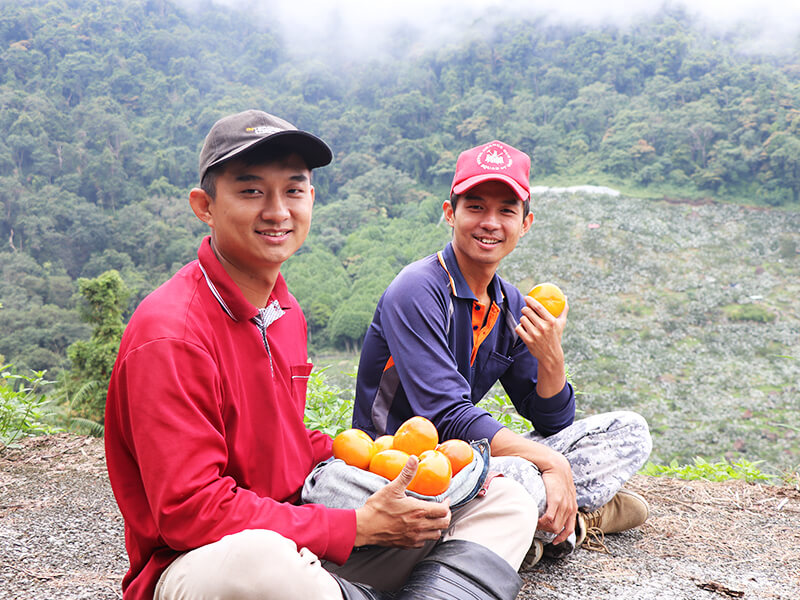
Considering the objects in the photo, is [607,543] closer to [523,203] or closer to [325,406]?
[523,203]

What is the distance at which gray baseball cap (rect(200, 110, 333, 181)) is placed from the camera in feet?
5.56

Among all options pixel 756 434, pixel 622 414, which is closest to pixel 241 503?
pixel 622 414

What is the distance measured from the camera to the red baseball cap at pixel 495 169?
2561 mm

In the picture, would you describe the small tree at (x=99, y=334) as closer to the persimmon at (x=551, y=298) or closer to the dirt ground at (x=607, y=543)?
the dirt ground at (x=607, y=543)

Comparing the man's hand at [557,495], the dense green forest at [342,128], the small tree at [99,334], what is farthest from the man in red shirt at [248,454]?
the dense green forest at [342,128]

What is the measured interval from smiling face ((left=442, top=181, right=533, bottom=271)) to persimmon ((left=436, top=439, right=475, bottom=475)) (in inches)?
35.8

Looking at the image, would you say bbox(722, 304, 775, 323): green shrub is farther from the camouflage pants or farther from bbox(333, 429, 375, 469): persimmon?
bbox(333, 429, 375, 469): persimmon

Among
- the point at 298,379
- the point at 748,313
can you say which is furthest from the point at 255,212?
the point at 748,313

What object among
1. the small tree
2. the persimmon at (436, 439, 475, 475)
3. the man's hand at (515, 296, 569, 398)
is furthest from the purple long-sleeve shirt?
the small tree

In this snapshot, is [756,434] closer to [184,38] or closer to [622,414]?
[622,414]

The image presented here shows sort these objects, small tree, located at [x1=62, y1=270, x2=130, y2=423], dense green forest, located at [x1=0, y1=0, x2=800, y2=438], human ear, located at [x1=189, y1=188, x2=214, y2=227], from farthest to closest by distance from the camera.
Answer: dense green forest, located at [x1=0, y1=0, x2=800, y2=438]
small tree, located at [x1=62, y1=270, x2=130, y2=423]
human ear, located at [x1=189, y1=188, x2=214, y2=227]

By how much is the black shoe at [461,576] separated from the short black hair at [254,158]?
3.73 feet

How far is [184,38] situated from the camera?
328 ft

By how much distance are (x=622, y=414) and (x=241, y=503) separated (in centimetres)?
175
